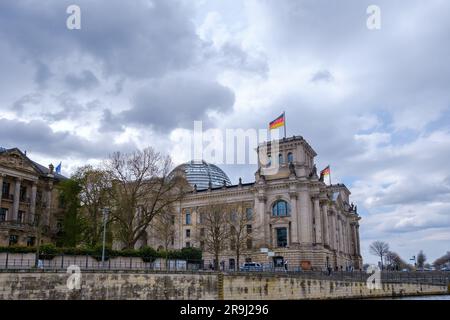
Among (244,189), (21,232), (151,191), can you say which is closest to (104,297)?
(151,191)

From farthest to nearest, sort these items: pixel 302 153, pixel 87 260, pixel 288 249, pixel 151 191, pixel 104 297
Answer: pixel 302 153 < pixel 288 249 < pixel 151 191 < pixel 87 260 < pixel 104 297

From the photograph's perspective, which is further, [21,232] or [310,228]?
[310,228]

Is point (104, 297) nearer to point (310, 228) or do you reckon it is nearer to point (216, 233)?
point (216, 233)

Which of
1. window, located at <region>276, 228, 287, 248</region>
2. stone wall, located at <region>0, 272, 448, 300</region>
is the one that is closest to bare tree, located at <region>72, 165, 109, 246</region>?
stone wall, located at <region>0, 272, 448, 300</region>

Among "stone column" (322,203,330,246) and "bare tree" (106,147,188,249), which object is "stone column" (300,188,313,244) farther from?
"bare tree" (106,147,188,249)

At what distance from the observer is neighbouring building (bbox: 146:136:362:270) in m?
84.7

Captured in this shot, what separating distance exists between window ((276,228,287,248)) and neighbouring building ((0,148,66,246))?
40.8m

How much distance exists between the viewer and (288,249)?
8450 centimetres

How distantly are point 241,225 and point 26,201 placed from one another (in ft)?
123

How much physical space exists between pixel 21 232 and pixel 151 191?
76.6 feet

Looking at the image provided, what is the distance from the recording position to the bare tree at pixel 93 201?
6400cm

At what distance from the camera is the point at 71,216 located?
2874 inches

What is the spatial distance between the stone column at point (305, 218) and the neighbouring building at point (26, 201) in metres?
44.6
